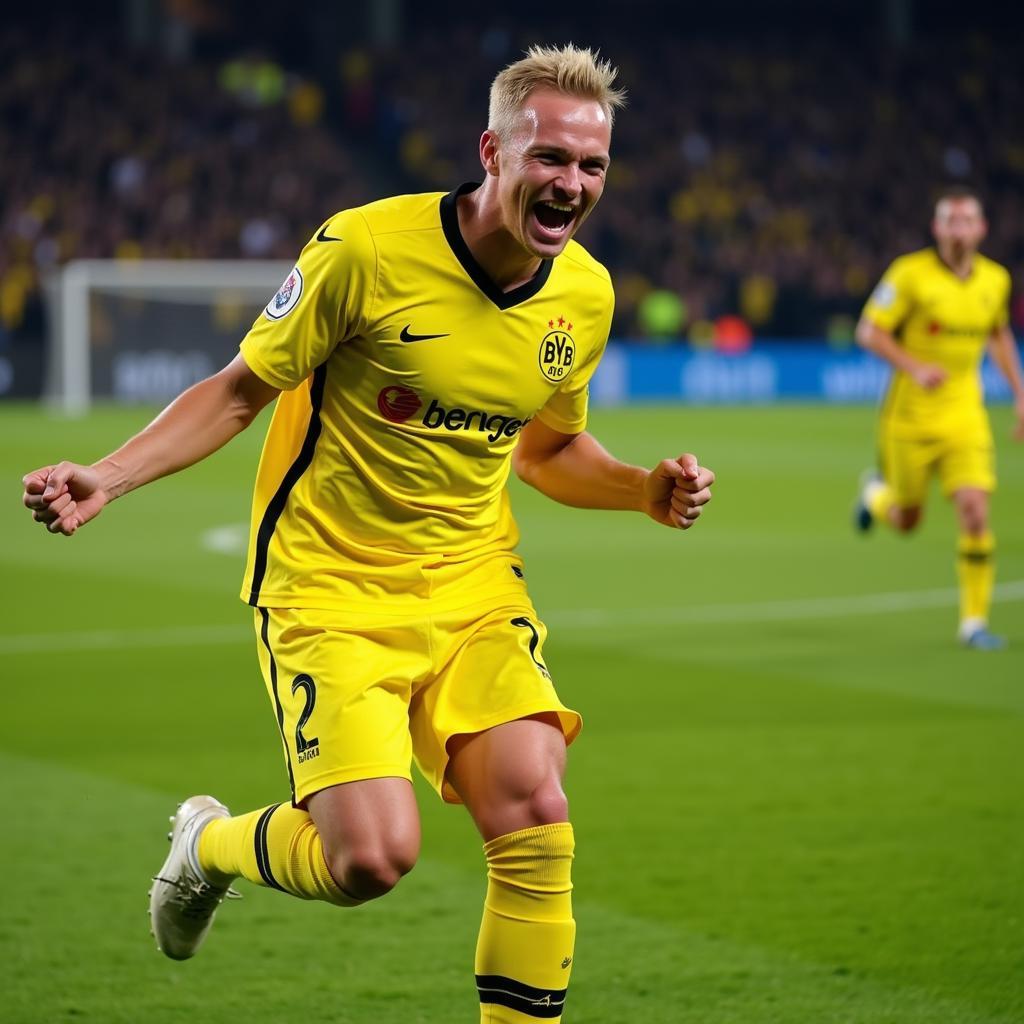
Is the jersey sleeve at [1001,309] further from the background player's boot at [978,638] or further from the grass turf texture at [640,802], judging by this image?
the background player's boot at [978,638]

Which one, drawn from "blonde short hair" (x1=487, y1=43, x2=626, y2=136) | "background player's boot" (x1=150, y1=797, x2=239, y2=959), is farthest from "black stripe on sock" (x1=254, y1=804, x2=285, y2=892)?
"blonde short hair" (x1=487, y1=43, x2=626, y2=136)

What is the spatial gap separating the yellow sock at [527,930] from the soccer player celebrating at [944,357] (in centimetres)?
656

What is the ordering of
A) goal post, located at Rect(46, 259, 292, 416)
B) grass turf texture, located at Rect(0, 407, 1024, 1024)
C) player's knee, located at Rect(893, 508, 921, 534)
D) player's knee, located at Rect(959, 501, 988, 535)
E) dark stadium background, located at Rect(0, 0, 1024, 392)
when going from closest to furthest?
1. grass turf texture, located at Rect(0, 407, 1024, 1024)
2. player's knee, located at Rect(959, 501, 988, 535)
3. player's knee, located at Rect(893, 508, 921, 534)
4. goal post, located at Rect(46, 259, 292, 416)
5. dark stadium background, located at Rect(0, 0, 1024, 392)

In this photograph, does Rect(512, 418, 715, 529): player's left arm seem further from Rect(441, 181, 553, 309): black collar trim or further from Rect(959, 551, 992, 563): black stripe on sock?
Rect(959, 551, 992, 563): black stripe on sock

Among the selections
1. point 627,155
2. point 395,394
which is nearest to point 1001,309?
point 395,394

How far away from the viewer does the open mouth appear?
12.9ft

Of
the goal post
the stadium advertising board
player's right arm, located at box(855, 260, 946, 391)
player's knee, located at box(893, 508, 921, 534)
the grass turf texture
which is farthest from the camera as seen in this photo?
the stadium advertising board

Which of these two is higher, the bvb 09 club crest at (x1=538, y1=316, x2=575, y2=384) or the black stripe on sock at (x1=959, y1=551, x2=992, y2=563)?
the bvb 09 club crest at (x1=538, y1=316, x2=575, y2=384)

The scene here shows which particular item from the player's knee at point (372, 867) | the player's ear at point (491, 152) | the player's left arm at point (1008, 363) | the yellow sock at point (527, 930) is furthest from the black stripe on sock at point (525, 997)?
the player's left arm at point (1008, 363)

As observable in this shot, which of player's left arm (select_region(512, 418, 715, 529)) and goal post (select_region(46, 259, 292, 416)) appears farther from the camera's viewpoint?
goal post (select_region(46, 259, 292, 416))

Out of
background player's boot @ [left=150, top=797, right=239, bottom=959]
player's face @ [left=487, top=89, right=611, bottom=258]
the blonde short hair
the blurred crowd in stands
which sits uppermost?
the blurred crowd in stands

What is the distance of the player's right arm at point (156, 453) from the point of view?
370cm

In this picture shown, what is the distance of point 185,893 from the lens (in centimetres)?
449

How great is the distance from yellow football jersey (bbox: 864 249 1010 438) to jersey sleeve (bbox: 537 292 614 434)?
619cm
